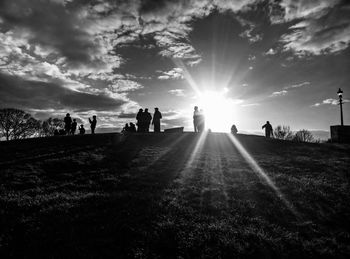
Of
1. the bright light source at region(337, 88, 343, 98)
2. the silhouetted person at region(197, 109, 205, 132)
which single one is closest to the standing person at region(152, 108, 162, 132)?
the silhouetted person at region(197, 109, 205, 132)

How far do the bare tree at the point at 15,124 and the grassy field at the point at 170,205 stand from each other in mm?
71768

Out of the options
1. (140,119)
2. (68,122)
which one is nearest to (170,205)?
(140,119)

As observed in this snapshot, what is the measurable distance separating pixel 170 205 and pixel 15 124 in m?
Result: 90.4

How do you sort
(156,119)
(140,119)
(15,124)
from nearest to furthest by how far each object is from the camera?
(156,119)
(140,119)
(15,124)

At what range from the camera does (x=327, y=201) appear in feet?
43.5

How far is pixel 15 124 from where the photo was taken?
3445 inches

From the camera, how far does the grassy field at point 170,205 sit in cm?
853

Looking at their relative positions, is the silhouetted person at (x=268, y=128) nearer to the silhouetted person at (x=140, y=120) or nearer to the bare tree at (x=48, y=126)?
the silhouetted person at (x=140, y=120)

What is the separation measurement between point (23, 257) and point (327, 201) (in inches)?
497

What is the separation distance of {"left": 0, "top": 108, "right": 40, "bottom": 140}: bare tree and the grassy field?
2826 inches

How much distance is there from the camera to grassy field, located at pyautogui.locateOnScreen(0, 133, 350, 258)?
8.53 m

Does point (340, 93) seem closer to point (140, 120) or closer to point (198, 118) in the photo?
point (198, 118)

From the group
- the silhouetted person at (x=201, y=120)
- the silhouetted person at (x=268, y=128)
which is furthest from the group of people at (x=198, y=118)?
the silhouetted person at (x=268, y=128)

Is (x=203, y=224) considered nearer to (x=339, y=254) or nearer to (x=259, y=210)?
(x=259, y=210)
